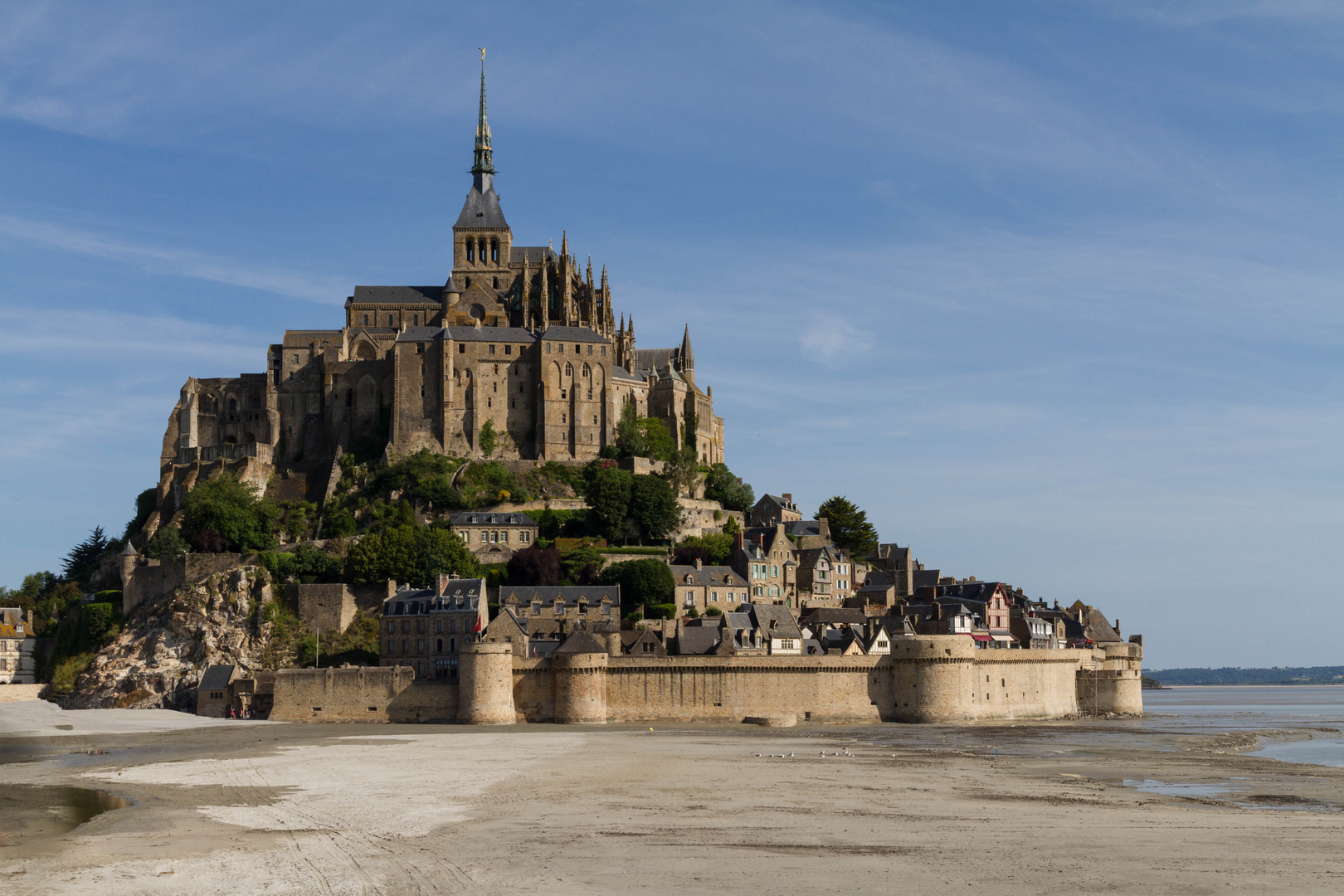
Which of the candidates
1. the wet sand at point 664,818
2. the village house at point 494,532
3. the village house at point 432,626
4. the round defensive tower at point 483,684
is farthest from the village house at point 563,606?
the wet sand at point 664,818

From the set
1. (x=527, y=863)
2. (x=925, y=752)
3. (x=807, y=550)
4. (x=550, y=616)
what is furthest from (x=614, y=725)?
(x=527, y=863)

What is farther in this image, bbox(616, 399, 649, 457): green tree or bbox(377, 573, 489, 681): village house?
bbox(616, 399, 649, 457): green tree

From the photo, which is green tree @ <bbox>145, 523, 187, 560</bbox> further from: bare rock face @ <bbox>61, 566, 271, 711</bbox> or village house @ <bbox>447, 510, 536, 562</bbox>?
village house @ <bbox>447, 510, 536, 562</bbox>

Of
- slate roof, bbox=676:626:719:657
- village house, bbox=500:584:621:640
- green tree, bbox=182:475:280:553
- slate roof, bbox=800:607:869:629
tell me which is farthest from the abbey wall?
green tree, bbox=182:475:280:553

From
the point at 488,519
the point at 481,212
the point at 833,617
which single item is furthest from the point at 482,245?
the point at 833,617

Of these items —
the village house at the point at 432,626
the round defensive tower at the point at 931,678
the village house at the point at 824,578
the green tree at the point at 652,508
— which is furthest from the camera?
the village house at the point at 824,578

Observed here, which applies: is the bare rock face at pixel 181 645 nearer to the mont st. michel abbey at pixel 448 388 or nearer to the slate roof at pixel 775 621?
the mont st. michel abbey at pixel 448 388
